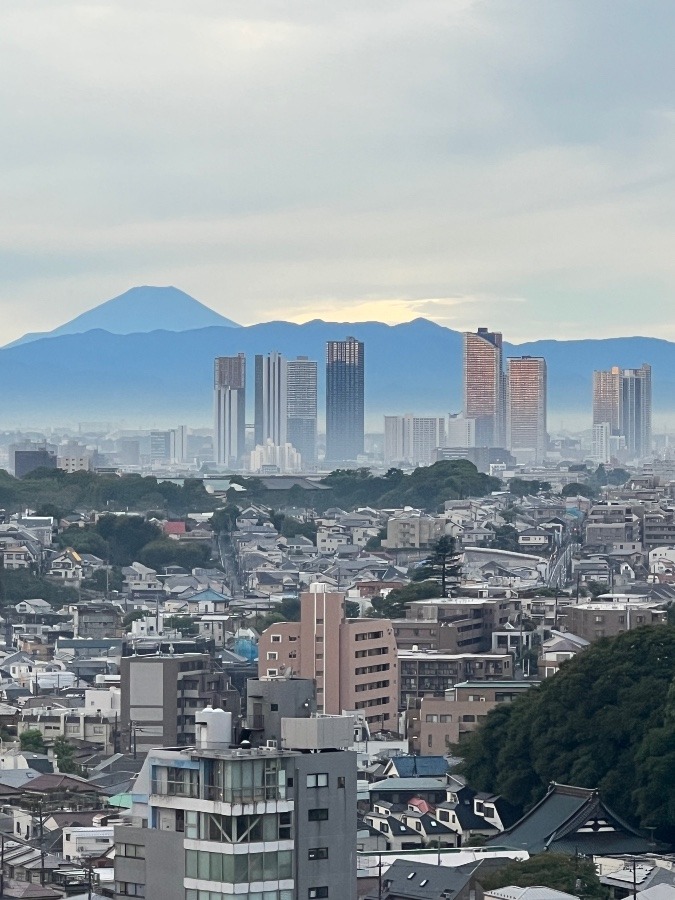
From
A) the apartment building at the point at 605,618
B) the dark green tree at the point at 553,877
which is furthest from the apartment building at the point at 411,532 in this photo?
the dark green tree at the point at 553,877

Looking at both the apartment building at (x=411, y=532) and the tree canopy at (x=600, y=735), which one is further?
the apartment building at (x=411, y=532)

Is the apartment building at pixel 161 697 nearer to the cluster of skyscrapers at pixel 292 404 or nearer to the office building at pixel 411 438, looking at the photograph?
the cluster of skyscrapers at pixel 292 404

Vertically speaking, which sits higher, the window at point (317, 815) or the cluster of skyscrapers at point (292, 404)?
the cluster of skyscrapers at point (292, 404)

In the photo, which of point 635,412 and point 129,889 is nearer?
point 129,889

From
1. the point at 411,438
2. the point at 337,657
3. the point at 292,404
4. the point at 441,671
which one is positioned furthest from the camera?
the point at 292,404

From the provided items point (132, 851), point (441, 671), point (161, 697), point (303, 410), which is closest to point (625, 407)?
point (303, 410)

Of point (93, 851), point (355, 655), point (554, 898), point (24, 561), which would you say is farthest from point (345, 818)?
point (24, 561)

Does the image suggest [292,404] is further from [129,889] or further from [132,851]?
[132,851]
